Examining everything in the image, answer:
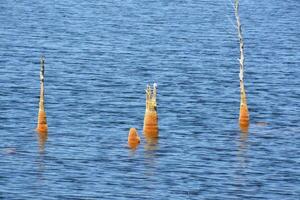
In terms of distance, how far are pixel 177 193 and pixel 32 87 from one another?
4990 centimetres

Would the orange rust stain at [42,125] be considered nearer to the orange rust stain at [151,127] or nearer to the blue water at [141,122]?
the blue water at [141,122]

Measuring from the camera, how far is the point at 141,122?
124 meters

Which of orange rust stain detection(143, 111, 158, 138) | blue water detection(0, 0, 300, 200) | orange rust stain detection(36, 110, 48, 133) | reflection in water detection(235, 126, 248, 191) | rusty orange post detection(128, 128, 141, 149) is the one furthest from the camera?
orange rust stain detection(36, 110, 48, 133)

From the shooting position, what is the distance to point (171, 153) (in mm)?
110375

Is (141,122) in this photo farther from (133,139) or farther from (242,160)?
(242,160)

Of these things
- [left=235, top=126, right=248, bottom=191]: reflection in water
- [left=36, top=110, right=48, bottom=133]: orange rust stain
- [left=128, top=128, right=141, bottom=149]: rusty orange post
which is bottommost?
[left=235, top=126, right=248, bottom=191]: reflection in water

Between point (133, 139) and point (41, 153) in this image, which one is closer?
point (41, 153)

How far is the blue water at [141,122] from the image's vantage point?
100000 mm

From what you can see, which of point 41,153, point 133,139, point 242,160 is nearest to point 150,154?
point 133,139

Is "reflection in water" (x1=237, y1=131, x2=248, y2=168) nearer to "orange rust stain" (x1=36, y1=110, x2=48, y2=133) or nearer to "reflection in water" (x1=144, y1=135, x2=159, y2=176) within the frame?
"reflection in water" (x1=144, y1=135, x2=159, y2=176)

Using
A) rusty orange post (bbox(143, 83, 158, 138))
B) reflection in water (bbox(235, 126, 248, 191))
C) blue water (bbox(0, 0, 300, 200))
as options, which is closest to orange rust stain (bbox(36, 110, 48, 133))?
blue water (bbox(0, 0, 300, 200))

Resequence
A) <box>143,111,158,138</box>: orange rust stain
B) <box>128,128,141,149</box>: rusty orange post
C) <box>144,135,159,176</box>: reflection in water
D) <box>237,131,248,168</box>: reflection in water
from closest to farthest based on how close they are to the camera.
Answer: <box>144,135,159,176</box>: reflection in water < <box>237,131,248,168</box>: reflection in water < <box>128,128,141,149</box>: rusty orange post < <box>143,111,158,138</box>: orange rust stain

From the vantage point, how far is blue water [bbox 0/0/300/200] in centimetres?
10000

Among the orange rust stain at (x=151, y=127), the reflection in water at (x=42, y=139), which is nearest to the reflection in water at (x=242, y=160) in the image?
the orange rust stain at (x=151, y=127)
